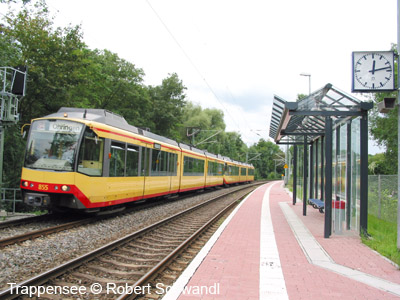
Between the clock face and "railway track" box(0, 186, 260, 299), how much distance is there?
5.28 m

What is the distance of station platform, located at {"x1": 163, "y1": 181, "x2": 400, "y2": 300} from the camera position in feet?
15.4

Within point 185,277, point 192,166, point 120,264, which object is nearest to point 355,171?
point 185,277

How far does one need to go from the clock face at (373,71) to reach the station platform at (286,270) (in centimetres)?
359

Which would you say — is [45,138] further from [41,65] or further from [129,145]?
[41,65]

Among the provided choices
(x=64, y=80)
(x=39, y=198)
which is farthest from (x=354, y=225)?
(x=64, y=80)

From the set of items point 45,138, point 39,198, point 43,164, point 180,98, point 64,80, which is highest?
point 180,98

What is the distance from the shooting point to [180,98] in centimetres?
3388

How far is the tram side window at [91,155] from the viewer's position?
951cm

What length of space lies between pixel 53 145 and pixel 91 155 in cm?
100

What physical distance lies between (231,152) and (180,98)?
126 ft

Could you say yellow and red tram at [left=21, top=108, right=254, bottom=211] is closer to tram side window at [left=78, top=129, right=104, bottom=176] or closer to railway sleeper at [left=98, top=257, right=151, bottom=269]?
tram side window at [left=78, top=129, right=104, bottom=176]

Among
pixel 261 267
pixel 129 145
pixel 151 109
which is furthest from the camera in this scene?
pixel 151 109

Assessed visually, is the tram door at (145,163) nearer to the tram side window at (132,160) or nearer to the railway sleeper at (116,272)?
the tram side window at (132,160)

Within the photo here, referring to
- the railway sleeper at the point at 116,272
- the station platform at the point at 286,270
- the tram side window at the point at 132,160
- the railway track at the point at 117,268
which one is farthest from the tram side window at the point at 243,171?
the railway sleeper at the point at 116,272
